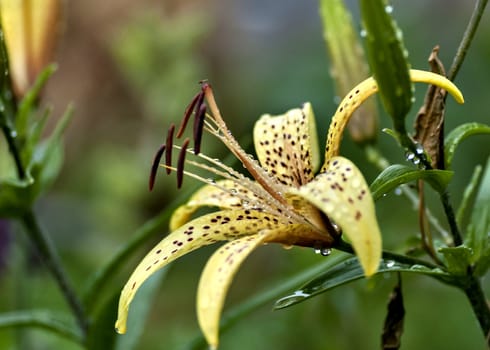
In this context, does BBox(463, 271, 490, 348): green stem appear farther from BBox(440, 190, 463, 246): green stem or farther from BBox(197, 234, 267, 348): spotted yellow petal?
BBox(197, 234, 267, 348): spotted yellow petal

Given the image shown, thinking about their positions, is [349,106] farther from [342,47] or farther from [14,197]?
[14,197]

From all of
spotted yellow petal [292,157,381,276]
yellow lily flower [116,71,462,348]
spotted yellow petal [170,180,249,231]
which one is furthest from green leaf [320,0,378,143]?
spotted yellow petal [292,157,381,276]

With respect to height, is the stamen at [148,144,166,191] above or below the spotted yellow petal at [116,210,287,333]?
above

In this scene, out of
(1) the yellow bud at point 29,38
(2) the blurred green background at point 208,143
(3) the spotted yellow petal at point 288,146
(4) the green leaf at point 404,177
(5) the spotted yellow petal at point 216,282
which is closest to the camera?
(5) the spotted yellow petal at point 216,282

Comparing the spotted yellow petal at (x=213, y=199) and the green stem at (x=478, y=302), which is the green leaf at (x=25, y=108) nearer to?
the spotted yellow petal at (x=213, y=199)

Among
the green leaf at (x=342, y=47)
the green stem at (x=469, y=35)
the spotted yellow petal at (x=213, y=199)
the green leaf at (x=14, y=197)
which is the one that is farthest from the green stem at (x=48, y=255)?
the green stem at (x=469, y=35)
